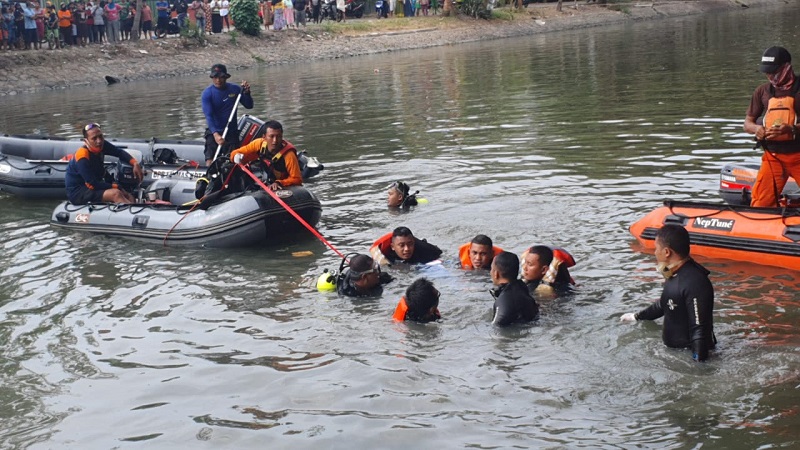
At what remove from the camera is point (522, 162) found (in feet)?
49.8

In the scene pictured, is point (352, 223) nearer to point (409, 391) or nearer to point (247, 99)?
point (247, 99)

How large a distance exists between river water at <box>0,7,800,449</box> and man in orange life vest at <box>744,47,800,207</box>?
3.31ft

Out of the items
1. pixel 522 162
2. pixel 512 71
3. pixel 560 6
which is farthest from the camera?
pixel 560 6

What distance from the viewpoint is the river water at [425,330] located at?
21.8ft

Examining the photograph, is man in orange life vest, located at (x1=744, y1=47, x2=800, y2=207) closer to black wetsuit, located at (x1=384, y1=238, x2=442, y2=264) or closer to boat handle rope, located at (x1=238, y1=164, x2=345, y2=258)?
black wetsuit, located at (x1=384, y1=238, x2=442, y2=264)

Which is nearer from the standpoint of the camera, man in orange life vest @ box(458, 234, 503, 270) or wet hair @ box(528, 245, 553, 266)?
wet hair @ box(528, 245, 553, 266)

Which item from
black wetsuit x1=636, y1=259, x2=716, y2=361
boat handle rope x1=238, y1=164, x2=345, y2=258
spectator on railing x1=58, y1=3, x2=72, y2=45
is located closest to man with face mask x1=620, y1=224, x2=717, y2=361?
black wetsuit x1=636, y1=259, x2=716, y2=361

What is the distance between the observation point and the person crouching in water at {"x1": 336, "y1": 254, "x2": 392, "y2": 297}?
363 inches

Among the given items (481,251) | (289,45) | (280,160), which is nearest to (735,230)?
(481,251)

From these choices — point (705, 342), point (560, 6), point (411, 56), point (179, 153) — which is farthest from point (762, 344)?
point (560, 6)

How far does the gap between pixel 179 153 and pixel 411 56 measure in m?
24.4

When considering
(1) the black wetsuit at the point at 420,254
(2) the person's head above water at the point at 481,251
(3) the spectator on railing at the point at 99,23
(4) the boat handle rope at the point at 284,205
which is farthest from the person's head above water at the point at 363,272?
(3) the spectator on railing at the point at 99,23

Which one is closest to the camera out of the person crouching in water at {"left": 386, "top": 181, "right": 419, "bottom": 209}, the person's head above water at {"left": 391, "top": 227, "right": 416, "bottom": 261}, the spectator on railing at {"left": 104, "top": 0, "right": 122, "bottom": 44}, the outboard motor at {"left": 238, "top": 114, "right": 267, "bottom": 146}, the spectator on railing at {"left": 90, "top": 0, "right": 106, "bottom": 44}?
the person's head above water at {"left": 391, "top": 227, "right": 416, "bottom": 261}

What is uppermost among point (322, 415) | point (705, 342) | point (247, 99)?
point (247, 99)
